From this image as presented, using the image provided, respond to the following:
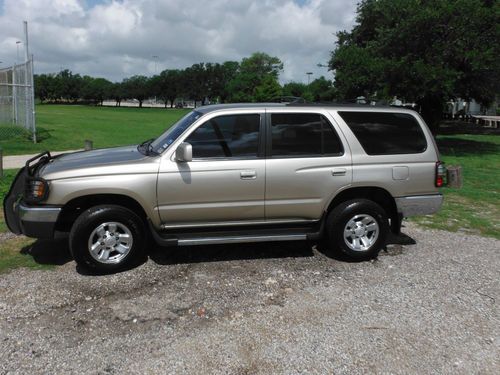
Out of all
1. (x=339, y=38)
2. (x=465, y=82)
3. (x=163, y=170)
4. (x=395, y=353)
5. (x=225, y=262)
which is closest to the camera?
(x=395, y=353)

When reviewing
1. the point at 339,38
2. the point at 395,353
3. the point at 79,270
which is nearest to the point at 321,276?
the point at 395,353

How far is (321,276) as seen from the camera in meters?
5.05

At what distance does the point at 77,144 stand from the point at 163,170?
1432 centimetres

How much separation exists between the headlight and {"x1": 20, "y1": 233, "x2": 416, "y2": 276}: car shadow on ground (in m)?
0.90

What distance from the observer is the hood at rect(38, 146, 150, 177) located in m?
4.88

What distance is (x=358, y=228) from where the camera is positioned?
17.8 ft

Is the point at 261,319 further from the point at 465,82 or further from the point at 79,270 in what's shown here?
the point at 465,82

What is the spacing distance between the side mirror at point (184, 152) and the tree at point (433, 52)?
14.4 m

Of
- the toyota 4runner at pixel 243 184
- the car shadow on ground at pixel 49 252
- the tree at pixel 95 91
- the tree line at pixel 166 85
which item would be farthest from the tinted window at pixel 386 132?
the tree at pixel 95 91

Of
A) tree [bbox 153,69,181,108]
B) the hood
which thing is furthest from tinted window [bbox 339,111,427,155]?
tree [bbox 153,69,181,108]

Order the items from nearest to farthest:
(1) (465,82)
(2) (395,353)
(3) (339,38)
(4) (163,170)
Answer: (2) (395,353) < (4) (163,170) < (1) (465,82) < (3) (339,38)

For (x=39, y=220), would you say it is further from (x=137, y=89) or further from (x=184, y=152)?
(x=137, y=89)

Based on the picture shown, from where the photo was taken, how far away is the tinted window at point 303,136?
5.22 metres

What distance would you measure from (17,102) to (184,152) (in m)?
15.4
